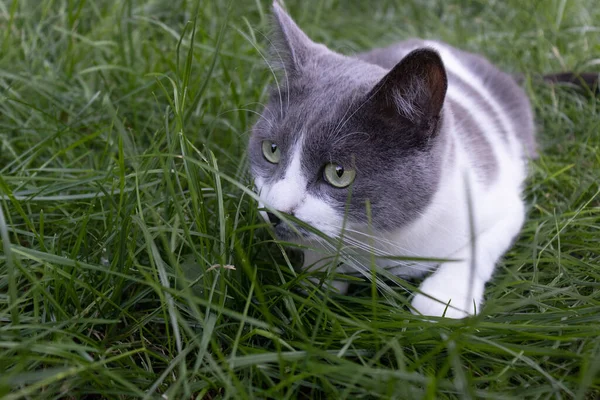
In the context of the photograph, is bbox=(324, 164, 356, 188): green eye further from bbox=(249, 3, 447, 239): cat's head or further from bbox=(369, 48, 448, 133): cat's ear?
bbox=(369, 48, 448, 133): cat's ear

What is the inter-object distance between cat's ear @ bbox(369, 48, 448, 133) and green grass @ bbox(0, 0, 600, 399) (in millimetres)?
471

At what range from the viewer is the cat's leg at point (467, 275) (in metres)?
1.50

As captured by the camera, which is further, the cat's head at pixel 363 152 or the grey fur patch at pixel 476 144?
the grey fur patch at pixel 476 144

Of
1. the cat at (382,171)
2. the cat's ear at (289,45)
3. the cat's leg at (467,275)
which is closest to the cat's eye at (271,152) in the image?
the cat at (382,171)

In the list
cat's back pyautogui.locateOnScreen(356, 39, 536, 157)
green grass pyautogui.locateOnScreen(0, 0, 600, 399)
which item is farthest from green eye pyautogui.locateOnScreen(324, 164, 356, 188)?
cat's back pyautogui.locateOnScreen(356, 39, 536, 157)

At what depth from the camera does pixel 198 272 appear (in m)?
1.47

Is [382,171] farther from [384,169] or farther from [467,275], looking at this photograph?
[467,275]

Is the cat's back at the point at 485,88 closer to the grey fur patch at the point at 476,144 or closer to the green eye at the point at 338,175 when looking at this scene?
the grey fur patch at the point at 476,144

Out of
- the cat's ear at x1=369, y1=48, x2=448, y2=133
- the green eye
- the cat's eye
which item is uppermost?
the cat's ear at x1=369, y1=48, x2=448, y2=133

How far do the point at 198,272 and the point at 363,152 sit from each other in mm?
572

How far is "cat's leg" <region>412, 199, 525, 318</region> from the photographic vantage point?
1498 mm

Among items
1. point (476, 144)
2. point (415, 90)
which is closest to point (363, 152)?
point (415, 90)

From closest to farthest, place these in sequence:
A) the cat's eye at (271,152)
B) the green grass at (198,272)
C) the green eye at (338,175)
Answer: the green grass at (198,272) < the green eye at (338,175) < the cat's eye at (271,152)

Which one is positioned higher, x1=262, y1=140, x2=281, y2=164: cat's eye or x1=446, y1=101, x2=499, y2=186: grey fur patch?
x1=446, y1=101, x2=499, y2=186: grey fur patch
